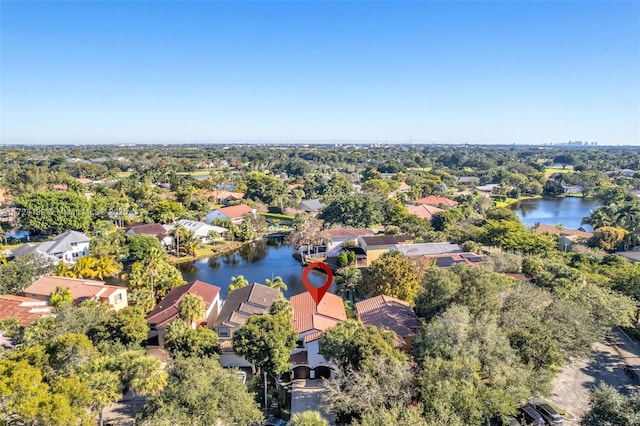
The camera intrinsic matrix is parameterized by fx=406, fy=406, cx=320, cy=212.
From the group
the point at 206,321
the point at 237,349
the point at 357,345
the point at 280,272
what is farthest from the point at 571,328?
the point at 280,272

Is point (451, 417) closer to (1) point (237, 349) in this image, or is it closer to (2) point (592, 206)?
(1) point (237, 349)

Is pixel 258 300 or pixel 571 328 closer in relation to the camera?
pixel 571 328

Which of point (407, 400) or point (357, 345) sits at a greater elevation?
point (357, 345)

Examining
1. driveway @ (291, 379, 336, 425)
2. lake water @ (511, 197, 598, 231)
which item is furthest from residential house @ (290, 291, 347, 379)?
lake water @ (511, 197, 598, 231)

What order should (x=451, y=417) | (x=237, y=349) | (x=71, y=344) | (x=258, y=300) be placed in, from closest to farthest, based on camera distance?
(x=451, y=417)
(x=71, y=344)
(x=237, y=349)
(x=258, y=300)

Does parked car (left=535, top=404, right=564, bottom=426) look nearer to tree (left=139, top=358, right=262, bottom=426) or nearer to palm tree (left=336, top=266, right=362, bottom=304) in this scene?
tree (left=139, top=358, right=262, bottom=426)

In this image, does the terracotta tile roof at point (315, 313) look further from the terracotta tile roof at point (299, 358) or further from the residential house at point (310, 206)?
the residential house at point (310, 206)

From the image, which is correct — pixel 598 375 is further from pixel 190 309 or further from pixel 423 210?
pixel 423 210
